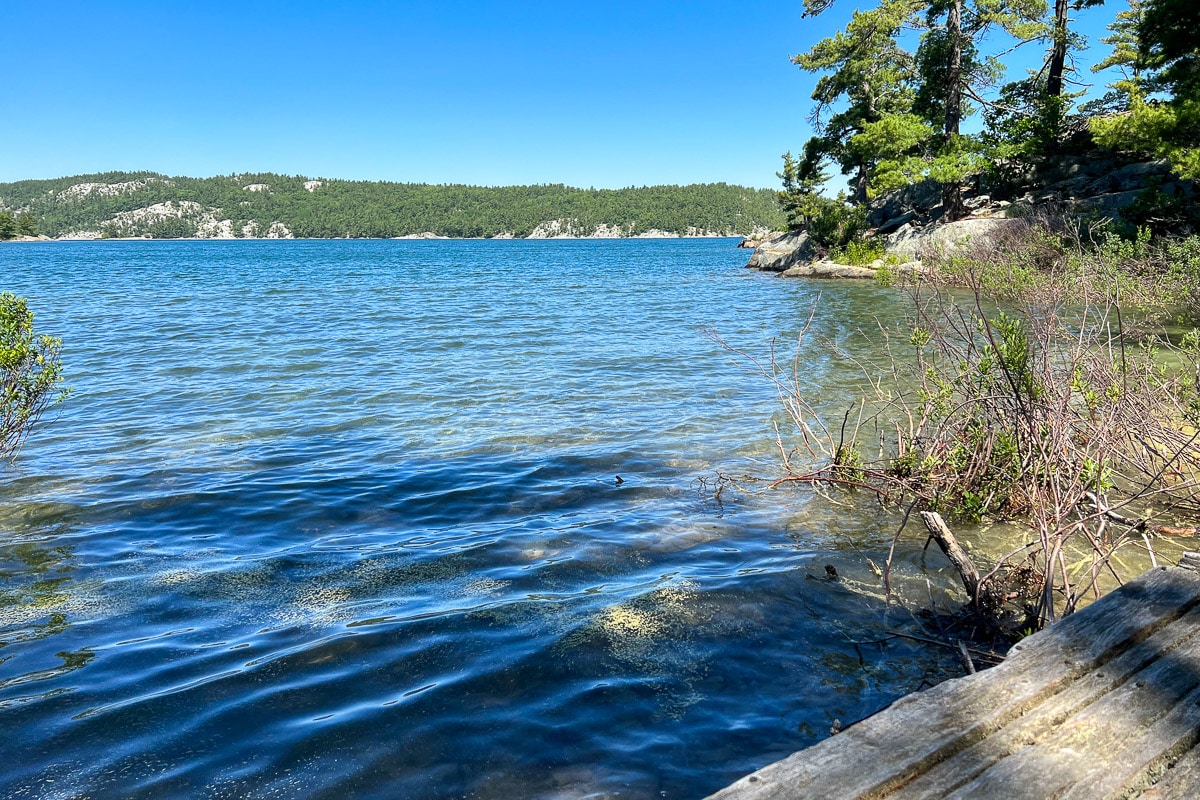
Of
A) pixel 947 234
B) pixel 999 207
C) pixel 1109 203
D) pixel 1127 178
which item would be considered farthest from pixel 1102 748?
pixel 999 207

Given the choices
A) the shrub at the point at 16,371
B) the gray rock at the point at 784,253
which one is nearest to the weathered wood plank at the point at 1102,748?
the shrub at the point at 16,371

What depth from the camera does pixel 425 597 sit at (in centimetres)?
542

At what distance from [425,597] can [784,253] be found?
4128 centimetres

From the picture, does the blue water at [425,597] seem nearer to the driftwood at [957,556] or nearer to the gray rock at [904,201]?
the driftwood at [957,556]

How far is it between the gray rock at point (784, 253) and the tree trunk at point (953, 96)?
8226mm

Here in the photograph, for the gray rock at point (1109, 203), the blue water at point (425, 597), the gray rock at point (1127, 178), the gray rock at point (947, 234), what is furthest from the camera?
the gray rock at point (947, 234)

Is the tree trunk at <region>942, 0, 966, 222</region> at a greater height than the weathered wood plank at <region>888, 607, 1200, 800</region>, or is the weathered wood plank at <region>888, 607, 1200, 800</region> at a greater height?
the tree trunk at <region>942, 0, 966, 222</region>

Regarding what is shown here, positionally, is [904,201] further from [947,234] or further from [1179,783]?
[1179,783]

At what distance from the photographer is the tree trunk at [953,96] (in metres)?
31.1

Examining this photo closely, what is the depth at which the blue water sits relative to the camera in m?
Result: 3.65

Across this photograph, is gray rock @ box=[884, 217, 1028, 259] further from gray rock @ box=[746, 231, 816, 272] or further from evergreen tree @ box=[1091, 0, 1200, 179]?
gray rock @ box=[746, 231, 816, 272]

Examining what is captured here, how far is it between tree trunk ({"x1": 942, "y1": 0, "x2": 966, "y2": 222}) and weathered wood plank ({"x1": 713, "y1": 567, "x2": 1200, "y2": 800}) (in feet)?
109

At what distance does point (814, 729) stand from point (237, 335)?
19192mm

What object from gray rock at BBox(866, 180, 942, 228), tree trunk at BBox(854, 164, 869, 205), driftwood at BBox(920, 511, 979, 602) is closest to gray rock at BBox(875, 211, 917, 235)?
gray rock at BBox(866, 180, 942, 228)
